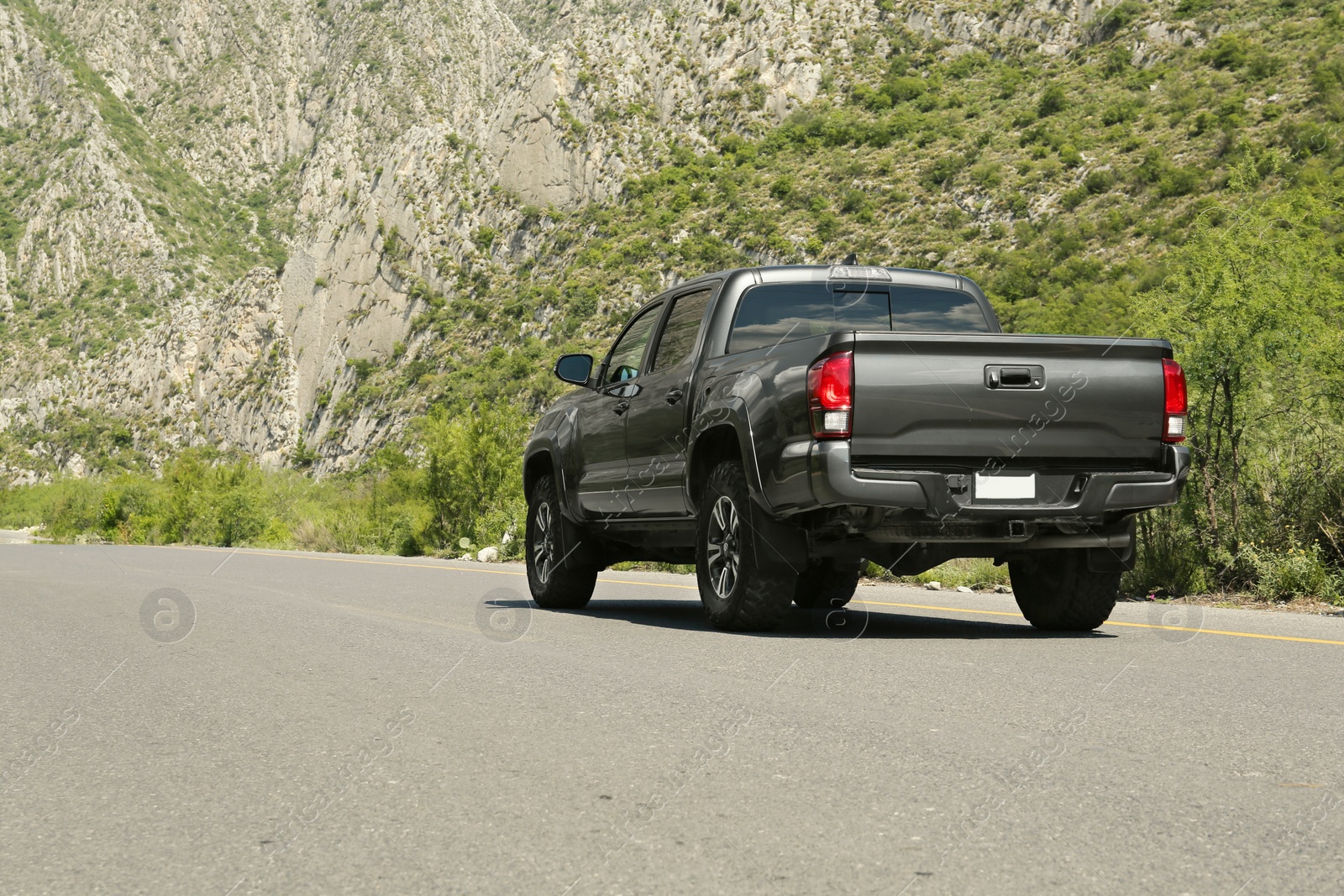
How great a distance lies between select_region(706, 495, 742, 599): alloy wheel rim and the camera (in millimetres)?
8477

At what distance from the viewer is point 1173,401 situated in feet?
26.5

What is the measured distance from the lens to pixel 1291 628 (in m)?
8.80

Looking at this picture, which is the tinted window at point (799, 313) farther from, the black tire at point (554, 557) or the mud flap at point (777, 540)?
the black tire at point (554, 557)

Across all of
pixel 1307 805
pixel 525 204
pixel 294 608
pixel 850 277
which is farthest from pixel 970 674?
pixel 525 204

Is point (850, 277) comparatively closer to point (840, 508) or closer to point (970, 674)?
point (840, 508)

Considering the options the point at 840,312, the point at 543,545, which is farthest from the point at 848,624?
the point at 543,545

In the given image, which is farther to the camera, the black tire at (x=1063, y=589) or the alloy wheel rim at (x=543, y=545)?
the alloy wheel rim at (x=543, y=545)

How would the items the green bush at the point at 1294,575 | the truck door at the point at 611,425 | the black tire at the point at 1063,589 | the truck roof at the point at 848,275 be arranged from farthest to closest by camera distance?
the green bush at the point at 1294,575 → the truck door at the point at 611,425 → the truck roof at the point at 848,275 → the black tire at the point at 1063,589

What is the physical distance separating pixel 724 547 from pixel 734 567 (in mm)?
155

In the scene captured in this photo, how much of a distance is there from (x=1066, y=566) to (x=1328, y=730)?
3.64 meters

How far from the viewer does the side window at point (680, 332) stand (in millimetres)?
9602

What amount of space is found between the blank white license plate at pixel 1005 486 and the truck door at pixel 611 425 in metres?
3.05

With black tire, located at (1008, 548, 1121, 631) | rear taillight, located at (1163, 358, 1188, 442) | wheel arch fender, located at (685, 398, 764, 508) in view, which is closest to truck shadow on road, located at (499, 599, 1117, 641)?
black tire, located at (1008, 548, 1121, 631)

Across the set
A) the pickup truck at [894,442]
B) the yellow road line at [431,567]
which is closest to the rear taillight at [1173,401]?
the pickup truck at [894,442]
